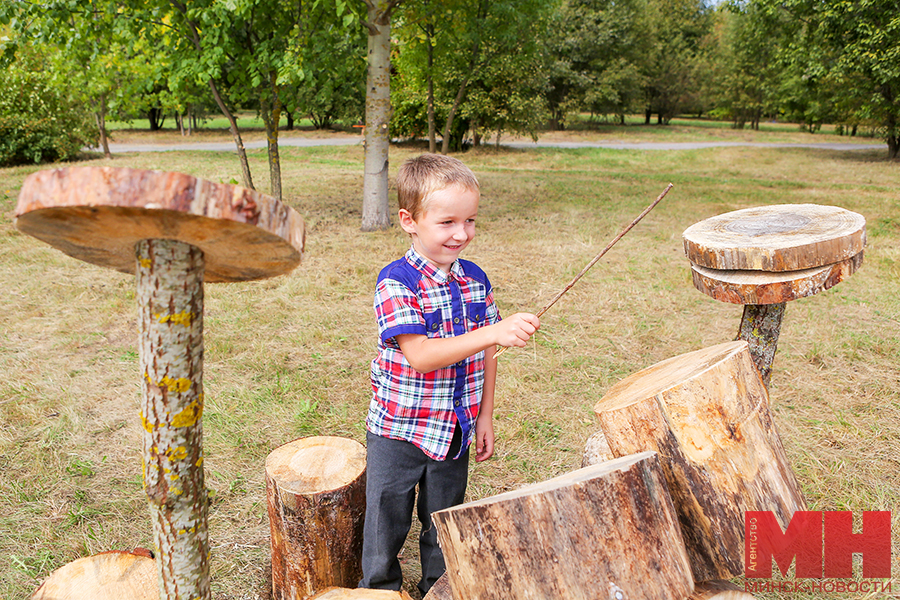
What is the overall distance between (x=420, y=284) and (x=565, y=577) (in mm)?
965

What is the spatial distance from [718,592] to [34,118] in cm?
1952

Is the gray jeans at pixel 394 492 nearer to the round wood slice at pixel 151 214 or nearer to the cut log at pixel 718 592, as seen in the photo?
the cut log at pixel 718 592

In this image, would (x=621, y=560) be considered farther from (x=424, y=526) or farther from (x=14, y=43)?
(x=14, y=43)

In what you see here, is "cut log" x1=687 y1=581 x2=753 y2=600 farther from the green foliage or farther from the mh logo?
the green foliage

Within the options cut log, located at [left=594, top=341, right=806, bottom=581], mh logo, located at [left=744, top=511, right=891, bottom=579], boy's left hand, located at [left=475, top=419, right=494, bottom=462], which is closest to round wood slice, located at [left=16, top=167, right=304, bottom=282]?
boy's left hand, located at [left=475, top=419, right=494, bottom=462]

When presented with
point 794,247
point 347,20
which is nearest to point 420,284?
point 794,247

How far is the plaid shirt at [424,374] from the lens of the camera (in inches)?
73.7

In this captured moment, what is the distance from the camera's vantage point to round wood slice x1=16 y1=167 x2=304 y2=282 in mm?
968

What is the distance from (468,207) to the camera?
1861 millimetres

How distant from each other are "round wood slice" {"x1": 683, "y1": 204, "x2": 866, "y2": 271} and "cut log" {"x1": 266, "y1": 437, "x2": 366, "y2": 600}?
1.85 metres

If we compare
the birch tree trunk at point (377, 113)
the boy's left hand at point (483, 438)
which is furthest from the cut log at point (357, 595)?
the birch tree trunk at point (377, 113)

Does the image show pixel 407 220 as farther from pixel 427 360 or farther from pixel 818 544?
pixel 818 544

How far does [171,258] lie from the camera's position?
4.01ft

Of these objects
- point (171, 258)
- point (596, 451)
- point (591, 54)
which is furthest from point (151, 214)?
point (591, 54)
